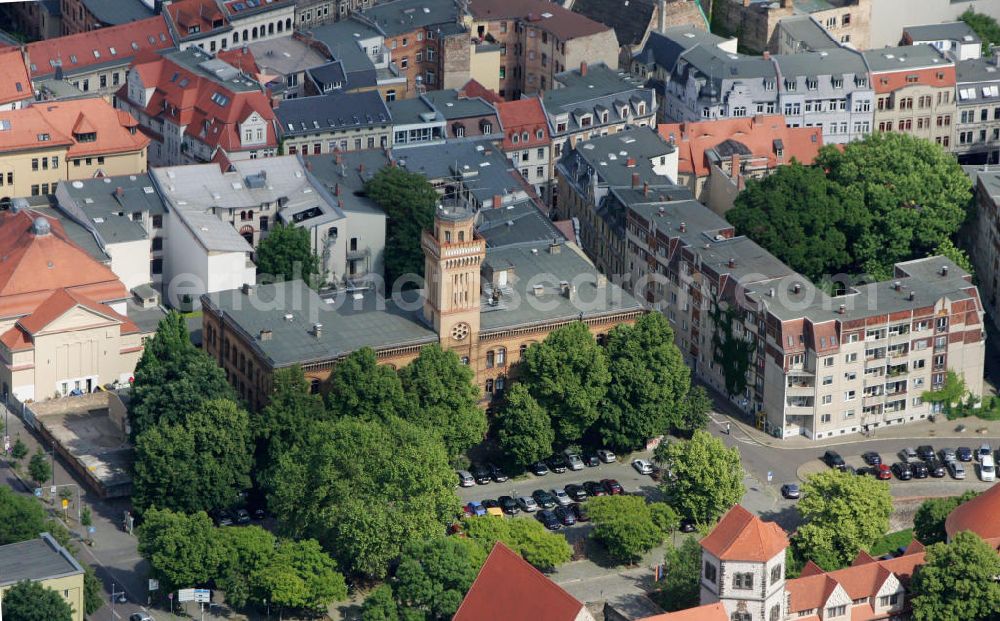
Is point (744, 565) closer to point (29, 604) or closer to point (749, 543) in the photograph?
point (749, 543)

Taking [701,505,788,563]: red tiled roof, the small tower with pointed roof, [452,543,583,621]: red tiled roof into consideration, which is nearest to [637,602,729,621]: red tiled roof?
the small tower with pointed roof

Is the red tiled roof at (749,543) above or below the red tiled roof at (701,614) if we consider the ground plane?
above

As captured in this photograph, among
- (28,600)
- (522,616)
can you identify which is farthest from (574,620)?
(28,600)

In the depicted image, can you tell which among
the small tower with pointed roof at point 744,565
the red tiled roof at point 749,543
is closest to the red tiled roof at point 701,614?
the small tower with pointed roof at point 744,565

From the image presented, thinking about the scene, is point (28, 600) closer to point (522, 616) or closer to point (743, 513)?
point (522, 616)

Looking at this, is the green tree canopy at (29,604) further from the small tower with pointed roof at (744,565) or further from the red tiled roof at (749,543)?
the red tiled roof at (749,543)

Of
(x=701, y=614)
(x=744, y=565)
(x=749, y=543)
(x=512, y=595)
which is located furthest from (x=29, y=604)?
(x=749, y=543)
